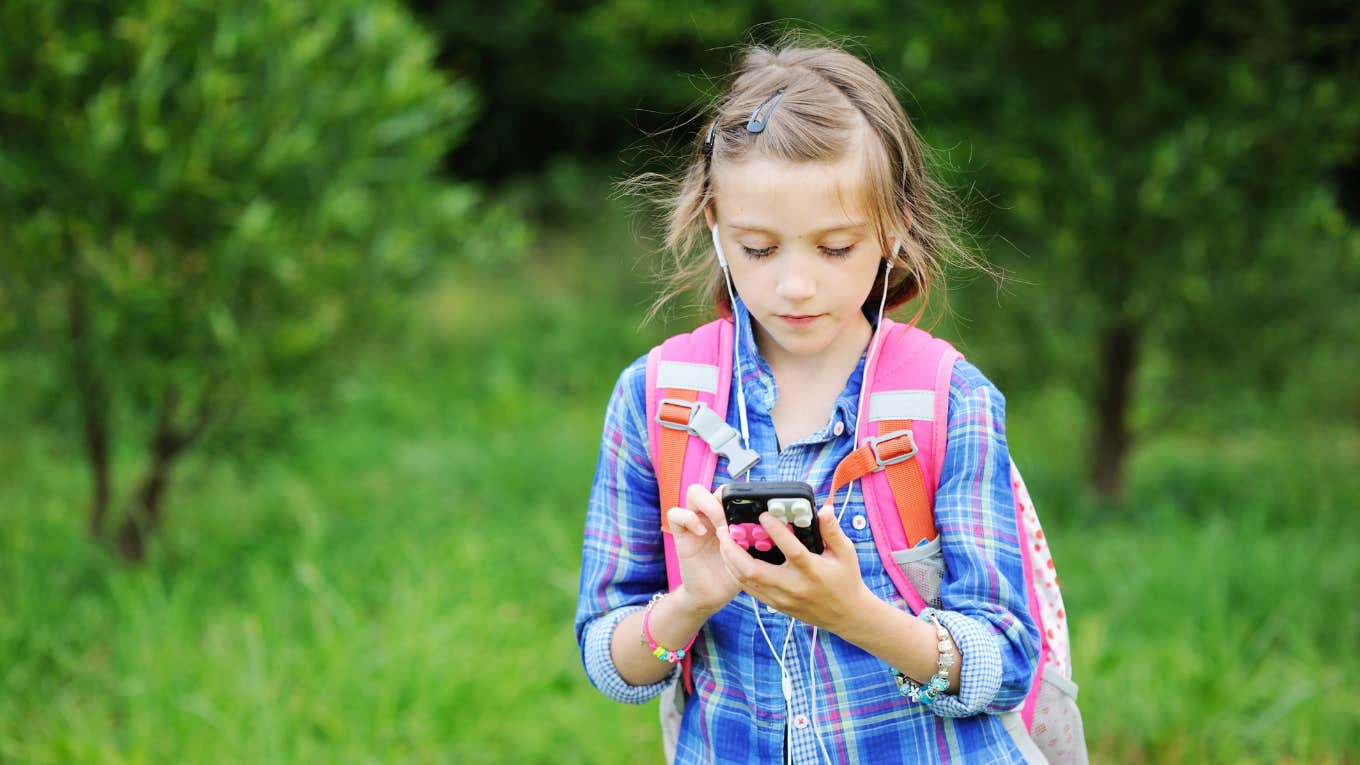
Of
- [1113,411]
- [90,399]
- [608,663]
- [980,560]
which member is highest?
[980,560]

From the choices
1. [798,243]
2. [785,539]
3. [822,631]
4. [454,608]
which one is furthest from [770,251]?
[454,608]

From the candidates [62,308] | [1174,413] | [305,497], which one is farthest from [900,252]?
[1174,413]

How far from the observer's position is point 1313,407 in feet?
22.1

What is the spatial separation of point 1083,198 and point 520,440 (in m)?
3.11

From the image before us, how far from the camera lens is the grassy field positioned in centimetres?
334

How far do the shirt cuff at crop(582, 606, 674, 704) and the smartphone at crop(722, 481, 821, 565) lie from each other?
1.09 feet

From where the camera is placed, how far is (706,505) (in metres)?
1.39

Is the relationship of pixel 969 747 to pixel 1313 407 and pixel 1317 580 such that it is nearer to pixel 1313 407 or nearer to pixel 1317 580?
pixel 1317 580

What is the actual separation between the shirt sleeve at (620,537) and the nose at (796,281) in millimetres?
258

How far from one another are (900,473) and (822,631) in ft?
0.78

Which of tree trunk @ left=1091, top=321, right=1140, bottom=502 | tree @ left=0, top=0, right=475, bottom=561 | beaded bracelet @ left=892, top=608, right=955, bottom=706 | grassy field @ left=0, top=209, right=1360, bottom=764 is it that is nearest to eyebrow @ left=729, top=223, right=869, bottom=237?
beaded bracelet @ left=892, top=608, right=955, bottom=706

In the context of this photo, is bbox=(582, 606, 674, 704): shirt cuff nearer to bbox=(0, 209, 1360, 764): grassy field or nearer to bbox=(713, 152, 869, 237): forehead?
bbox=(713, 152, 869, 237): forehead

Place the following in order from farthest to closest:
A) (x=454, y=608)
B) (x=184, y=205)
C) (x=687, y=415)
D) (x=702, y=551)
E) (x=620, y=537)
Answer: (x=184, y=205) → (x=454, y=608) → (x=620, y=537) → (x=687, y=415) → (x=702, y=551)

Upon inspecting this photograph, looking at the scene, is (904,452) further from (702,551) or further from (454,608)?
(454,608)
